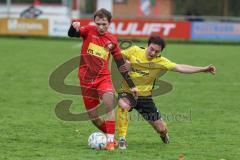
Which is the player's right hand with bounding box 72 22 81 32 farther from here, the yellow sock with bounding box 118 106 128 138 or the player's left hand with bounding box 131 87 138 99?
the yellow sock with bounding box 118 106 128 138

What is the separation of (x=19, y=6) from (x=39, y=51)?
14419mm

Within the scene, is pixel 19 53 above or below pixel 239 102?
below

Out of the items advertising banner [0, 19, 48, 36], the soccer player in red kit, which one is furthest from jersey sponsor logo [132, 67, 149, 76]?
advertising banner [0, 19, 48, 36]

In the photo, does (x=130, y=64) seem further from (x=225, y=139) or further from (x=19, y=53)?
(x=19, y=53)

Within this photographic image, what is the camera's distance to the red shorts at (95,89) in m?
8.45

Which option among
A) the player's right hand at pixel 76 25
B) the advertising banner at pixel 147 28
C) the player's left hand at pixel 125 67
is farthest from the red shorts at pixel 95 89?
the advertising banner at pixel 147 28

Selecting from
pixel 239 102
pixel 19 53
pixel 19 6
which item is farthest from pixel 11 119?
pixel 19 6

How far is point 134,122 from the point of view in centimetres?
1100

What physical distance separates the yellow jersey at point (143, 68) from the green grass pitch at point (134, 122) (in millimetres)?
766

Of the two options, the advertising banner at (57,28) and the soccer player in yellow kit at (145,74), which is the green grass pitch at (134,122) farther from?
the advertising banner at (57,28)

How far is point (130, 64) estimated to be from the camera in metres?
Result: 8.73

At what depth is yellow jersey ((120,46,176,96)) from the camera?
8719mm

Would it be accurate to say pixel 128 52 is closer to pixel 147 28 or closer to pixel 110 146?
pixel 110 146

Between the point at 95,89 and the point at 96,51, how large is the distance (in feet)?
1.59
